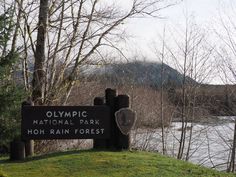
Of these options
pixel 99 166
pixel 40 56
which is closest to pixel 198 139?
pixel 40 56

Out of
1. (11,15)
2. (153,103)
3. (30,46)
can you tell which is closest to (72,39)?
(30,46)

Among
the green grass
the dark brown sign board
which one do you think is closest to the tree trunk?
the dark brown sign board

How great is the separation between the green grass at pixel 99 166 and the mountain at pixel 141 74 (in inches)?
338

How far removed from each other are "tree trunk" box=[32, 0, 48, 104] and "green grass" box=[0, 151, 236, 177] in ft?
16.9

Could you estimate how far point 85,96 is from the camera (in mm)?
20203

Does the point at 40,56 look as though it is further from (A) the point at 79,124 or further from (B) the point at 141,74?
(B) the point at 141,74

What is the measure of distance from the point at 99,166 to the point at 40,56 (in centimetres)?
697

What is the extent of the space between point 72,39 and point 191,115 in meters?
5.48

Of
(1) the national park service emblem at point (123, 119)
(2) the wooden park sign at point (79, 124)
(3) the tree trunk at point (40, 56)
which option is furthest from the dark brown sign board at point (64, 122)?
(3) the tree trunk at point (40, 56)

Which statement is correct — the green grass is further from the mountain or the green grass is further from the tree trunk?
the mountain

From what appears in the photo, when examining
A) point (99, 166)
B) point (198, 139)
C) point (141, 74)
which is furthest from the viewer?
point (141, 74)

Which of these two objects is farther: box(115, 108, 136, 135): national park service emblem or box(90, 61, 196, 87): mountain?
box(90, 61, 196, 87): mountain

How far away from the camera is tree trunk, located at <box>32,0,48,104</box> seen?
47.8 ft

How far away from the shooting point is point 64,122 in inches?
392
